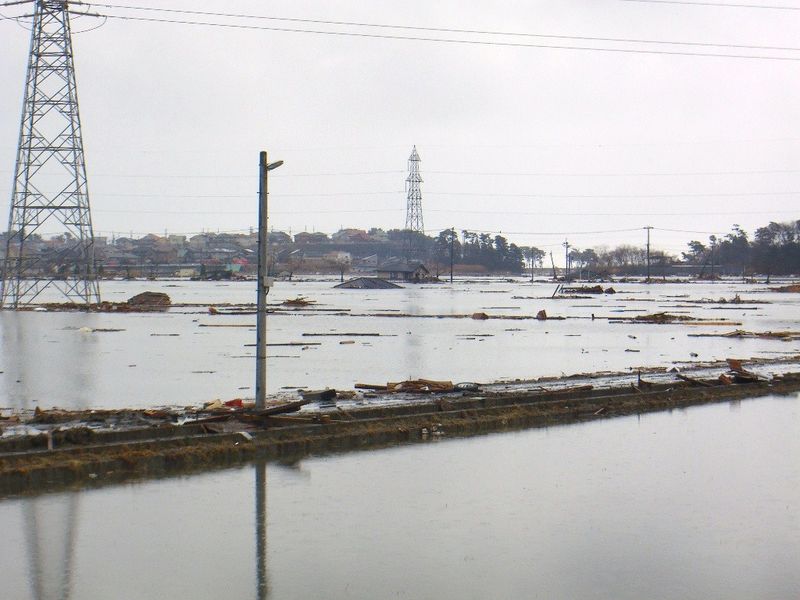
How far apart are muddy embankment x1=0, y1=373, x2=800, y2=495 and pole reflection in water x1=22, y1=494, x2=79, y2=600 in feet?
2.54

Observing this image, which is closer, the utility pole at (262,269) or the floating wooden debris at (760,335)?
the utility pole at (262,269)

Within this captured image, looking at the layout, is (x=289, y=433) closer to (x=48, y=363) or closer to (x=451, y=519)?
(x=451, y=519)

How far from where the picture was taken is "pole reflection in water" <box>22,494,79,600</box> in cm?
691

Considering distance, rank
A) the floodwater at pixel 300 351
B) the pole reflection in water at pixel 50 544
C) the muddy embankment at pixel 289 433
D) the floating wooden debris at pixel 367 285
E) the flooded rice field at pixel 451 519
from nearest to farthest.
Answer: the pole reflection in water at pixel 50 544 < the flooded rice field at pixel 451 519 < the muddy embankment at pixel 289 433 < the floodwater at pixel 300 351 < the floating wooden debris at pixel 367 285

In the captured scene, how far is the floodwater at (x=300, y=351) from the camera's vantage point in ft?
62.4

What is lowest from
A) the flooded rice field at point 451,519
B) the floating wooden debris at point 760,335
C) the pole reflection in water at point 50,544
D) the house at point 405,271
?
the floating wooden debris at point 760,335

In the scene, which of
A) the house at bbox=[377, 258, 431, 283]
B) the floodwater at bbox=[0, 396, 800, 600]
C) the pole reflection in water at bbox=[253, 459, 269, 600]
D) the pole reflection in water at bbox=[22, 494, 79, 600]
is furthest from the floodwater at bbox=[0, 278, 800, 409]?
the house at bbox=[377, 258, 431, 283]

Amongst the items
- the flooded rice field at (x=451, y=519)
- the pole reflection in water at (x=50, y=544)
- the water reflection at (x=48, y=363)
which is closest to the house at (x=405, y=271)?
the water reflection at (x=48, y=363)

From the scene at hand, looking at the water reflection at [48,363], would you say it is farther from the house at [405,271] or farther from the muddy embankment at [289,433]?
the house at [405,271]

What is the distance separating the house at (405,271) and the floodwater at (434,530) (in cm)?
12900

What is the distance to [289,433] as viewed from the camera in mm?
12656

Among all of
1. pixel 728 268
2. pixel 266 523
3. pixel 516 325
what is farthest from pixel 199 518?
pixel 728 268

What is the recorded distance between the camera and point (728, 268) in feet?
643

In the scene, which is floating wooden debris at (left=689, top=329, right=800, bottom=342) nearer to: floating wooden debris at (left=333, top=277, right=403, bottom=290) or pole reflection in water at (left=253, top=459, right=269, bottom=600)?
pole reflection in water at (left=253, top=459, right=269, bottom=600)
